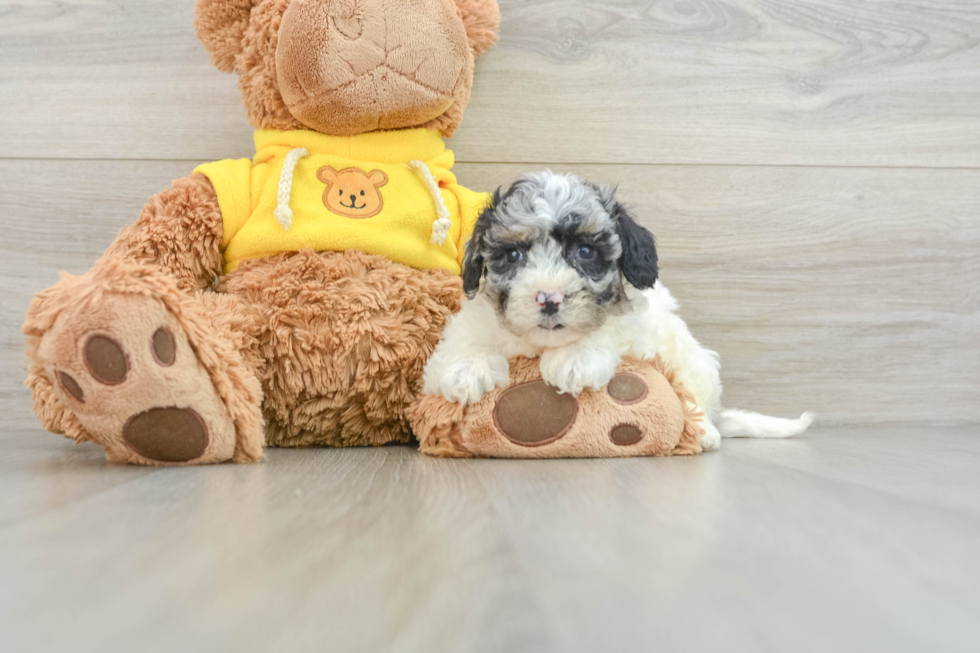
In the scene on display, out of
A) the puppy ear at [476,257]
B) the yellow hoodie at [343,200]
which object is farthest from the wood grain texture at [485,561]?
the yellow hoodie at [343,200]

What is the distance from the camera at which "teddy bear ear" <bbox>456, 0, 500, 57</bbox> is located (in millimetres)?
1468

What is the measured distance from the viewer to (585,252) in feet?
3.87

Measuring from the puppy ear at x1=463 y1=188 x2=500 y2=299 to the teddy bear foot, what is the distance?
0.45 metres

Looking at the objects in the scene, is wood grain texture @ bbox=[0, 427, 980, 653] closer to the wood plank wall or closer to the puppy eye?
the puppy eye

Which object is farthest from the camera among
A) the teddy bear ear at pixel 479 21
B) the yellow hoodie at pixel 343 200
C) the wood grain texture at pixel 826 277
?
the wood grain texture at pixel 826 277

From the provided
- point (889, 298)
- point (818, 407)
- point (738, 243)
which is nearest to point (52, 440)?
point (738, 243)

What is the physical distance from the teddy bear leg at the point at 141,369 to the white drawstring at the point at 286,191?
A: 11.5 inches

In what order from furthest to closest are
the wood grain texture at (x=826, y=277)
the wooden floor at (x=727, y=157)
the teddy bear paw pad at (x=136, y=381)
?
the wood grain texture at (x=826, y=277) → the wooden floor at (x=727, y=157) → the teddy bear paw pad at (x=136, y=381)

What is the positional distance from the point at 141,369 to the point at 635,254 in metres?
0.76

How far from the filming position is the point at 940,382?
6.05 ft

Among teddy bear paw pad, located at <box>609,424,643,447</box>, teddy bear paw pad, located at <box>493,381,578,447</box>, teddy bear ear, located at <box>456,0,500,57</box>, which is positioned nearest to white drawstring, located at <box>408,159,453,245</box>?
teddy bear ear, located at <box>456,0,500,57</box>

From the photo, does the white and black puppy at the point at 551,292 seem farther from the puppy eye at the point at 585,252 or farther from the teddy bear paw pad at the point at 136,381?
the teddy bear paw pad at the point at 136,381

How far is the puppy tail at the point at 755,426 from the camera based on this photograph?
1548 mm

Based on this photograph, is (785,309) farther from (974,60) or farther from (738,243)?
(974,60)
